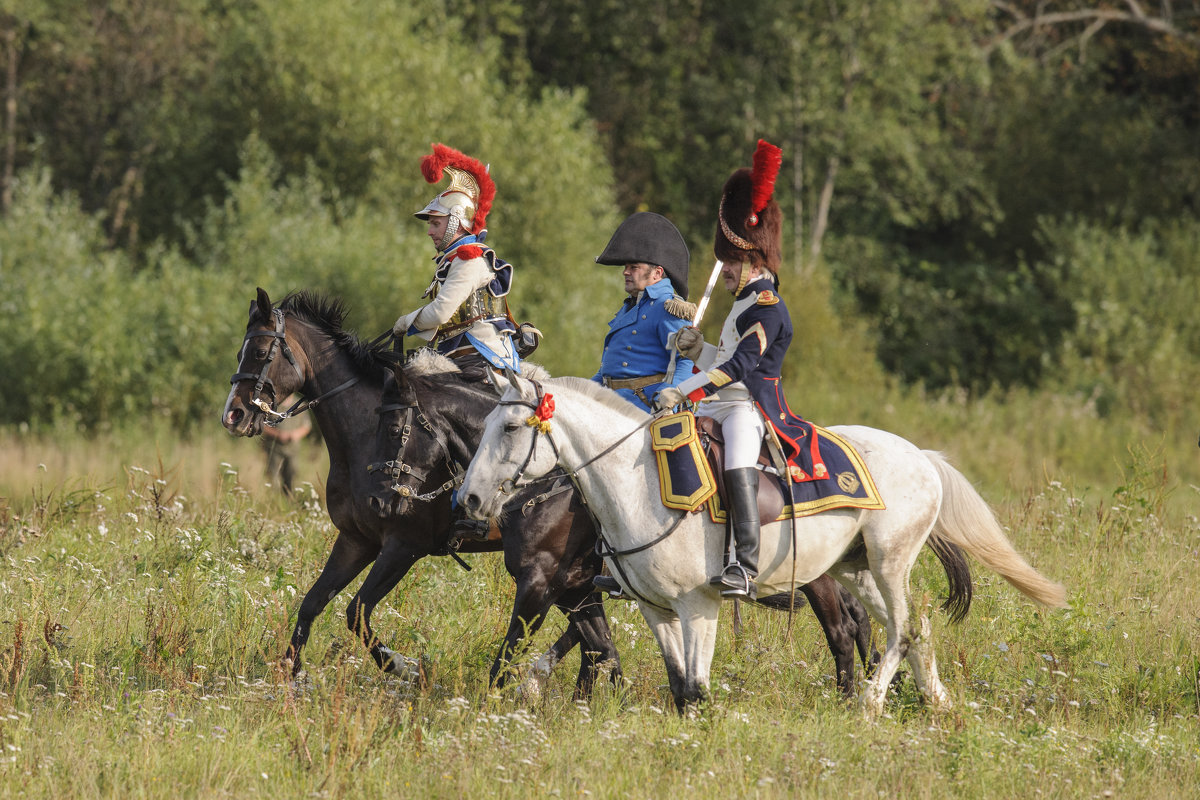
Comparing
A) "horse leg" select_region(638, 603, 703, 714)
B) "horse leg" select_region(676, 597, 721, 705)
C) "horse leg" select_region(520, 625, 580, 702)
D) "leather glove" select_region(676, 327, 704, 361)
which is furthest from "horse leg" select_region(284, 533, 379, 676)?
"leather glove" select_region(676, 327, 704, 361)

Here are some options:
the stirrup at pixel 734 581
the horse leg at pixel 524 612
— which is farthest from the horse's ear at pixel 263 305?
the stirrup at pixel 734 581

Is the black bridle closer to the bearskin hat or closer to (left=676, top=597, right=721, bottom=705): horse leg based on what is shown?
the bearskin hat

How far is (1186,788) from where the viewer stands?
538cm

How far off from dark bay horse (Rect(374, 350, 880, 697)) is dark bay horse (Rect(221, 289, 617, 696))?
51mm

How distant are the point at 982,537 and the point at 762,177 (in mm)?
2269

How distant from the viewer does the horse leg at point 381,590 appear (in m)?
6.93

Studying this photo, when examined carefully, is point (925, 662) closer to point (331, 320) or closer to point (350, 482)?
point (350, 482)

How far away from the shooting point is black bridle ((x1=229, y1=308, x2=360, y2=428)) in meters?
7.39

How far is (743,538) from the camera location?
607 cm

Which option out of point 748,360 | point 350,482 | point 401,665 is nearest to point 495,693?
point 401,665

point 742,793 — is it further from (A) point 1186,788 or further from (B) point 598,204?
(B) point 598,204

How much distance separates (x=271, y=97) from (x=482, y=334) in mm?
22218

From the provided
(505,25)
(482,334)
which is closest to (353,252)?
(505,25)

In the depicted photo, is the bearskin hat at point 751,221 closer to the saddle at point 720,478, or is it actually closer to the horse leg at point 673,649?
the saddle at point 720,478
